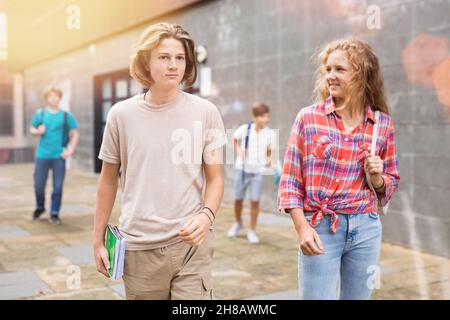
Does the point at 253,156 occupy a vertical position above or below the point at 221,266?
above

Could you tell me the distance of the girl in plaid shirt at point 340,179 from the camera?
254cm

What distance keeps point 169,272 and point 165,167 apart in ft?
1.44

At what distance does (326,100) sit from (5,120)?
895 inches

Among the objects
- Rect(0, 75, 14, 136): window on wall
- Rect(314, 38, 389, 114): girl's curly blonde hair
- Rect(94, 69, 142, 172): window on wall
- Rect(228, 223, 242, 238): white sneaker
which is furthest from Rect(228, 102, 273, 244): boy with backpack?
Rect(0, 75, 14, 136): window on wall

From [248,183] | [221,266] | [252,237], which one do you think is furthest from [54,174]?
[221,266]

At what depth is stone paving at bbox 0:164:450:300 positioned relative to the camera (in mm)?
4953

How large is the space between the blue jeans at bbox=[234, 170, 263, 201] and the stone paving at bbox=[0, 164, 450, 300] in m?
0.56

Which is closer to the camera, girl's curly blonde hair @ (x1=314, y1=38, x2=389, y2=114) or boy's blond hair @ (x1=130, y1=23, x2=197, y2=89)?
boy's blond hair @ (x1=130, y1=23, x2=197, y2=89)

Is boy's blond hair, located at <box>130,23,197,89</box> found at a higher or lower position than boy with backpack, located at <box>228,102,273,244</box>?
higher

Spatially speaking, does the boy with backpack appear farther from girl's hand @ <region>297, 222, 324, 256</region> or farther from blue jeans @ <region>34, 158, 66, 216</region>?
girl's hand @ <region>297, 222, 324, 256</region>

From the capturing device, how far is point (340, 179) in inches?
100

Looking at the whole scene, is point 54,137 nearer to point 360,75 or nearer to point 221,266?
point 221,266

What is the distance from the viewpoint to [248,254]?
6.43 metres
